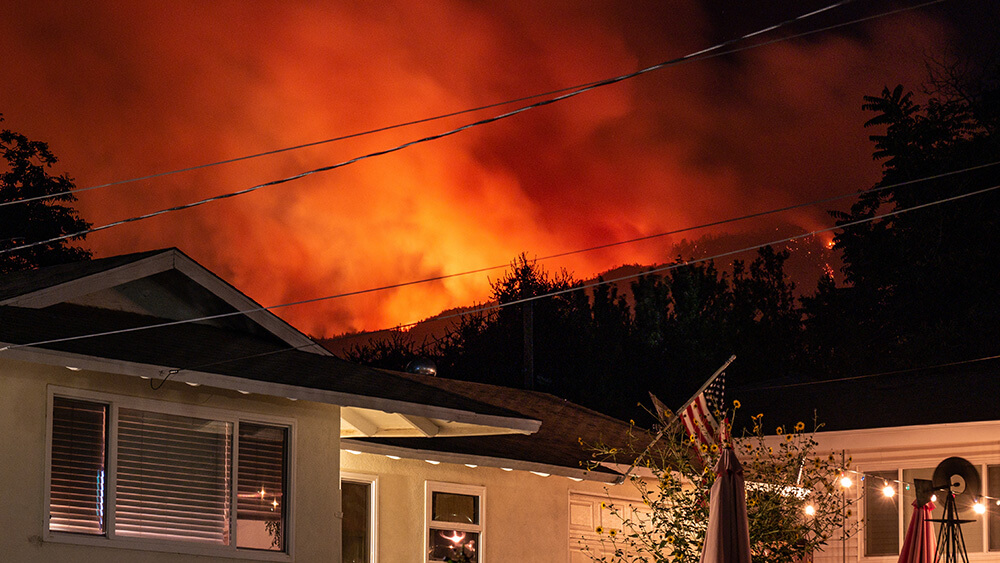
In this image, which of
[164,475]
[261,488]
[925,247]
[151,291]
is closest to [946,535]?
[261,488]

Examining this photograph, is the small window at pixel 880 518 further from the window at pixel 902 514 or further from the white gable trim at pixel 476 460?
the white gable trim at pixel 476 460

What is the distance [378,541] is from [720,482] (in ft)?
17.2

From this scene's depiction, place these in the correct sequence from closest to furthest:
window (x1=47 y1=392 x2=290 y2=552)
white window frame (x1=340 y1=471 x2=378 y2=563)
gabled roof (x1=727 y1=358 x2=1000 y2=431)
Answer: window (x1=47 y1=392 x2=290 y2=552) → white window frame (x1=340 y1=471 x2=378 y2=563) → gabled roof (x1=727 y1=358 x2=1000 y2=431)

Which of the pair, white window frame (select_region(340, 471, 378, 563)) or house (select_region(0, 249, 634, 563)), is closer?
house (select_region(0, 249, 634, 563))

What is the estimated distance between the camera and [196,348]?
11.9 meters

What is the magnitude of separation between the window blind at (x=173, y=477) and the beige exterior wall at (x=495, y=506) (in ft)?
9.07

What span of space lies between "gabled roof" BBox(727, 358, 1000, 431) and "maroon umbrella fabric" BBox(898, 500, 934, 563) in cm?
338

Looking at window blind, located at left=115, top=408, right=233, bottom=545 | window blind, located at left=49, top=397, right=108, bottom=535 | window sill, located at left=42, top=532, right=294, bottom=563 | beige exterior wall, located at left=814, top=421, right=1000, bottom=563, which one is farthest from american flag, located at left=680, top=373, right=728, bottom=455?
window blind, located at left=49, top=397, right=108, bottom=535

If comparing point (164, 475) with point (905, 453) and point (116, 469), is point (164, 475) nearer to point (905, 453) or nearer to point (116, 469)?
point (116, 469)

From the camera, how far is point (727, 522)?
11.3 metres

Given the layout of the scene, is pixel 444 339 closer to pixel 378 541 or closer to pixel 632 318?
pixel 632 318

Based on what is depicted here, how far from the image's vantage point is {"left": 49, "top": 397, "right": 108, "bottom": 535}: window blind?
1069 cm

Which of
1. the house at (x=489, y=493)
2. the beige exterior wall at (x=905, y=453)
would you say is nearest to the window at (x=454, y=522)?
the house at (x=489, y=493)

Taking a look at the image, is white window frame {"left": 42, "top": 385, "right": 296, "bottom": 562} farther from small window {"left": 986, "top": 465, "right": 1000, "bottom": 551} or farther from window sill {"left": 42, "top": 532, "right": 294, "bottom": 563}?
small window {"left": 986, "top": 465, "right": 1000, "bottom": 551}
